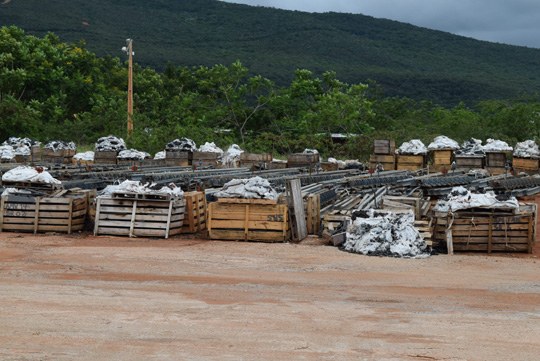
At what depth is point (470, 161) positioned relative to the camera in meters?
30.4

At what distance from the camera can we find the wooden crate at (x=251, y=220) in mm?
15578

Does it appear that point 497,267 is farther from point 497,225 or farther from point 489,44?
point 489,44

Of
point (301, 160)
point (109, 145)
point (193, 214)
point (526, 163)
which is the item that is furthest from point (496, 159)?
point (193, 214)

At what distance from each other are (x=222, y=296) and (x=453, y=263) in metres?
5.46

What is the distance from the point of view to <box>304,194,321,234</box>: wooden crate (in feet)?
55.0

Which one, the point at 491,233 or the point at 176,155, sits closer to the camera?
the point at 491,233

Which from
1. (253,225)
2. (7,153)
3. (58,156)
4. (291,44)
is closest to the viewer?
(253,225)

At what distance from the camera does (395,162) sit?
31.8 meters

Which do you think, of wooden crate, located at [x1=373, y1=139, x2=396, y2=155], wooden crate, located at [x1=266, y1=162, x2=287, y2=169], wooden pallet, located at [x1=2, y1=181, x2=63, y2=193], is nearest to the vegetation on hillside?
wooden crate, located at [x1=373, y1=139, x2=396, y2=155]

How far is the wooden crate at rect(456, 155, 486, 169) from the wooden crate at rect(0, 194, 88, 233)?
19406 mm

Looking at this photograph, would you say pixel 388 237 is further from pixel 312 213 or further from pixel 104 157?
pixel 104 157

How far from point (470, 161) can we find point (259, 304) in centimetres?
2297

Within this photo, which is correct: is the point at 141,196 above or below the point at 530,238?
above

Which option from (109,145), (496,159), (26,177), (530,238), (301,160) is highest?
(109,145)
